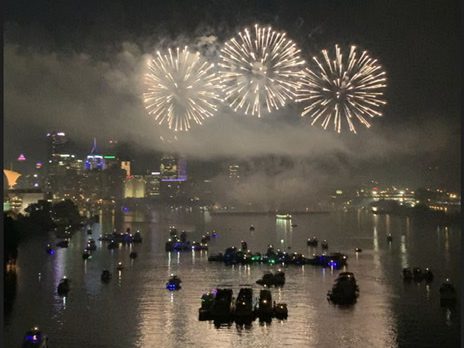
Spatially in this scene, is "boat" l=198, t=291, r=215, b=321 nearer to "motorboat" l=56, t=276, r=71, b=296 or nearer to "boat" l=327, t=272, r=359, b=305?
"boat" l=327, t=272, r=359, b=305

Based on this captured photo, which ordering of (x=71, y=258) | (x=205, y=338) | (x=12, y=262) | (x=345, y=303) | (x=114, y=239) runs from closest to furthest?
(x=205, y=338)
(x=345, y=303)
(x=12, y=262)
(x=71, y=258)
(x=114, y=239)

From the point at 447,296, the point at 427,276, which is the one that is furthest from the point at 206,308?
the point at 427,276

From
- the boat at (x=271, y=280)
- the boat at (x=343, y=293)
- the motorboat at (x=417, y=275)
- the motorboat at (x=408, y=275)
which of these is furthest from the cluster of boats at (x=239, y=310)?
the motorboat at (x=417, y=275)

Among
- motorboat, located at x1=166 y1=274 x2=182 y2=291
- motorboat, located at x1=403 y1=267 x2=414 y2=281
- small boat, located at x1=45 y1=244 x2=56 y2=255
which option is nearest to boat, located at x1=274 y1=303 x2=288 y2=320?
motorboat, located at x1=166 y1=274 x2=182 y2=291

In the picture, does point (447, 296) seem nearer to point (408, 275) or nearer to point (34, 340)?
point (408, 275)

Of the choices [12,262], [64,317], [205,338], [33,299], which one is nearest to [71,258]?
[12,262]

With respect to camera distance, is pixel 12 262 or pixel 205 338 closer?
pixel 205 338

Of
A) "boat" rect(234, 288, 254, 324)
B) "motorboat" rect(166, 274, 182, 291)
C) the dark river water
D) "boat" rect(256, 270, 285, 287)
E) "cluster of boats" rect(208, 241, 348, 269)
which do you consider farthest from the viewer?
"cluster of boats" rect(208, 241, 348, 269)

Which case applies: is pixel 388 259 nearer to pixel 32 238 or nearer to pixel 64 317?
pixel 64 317
